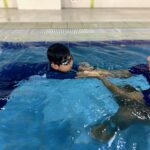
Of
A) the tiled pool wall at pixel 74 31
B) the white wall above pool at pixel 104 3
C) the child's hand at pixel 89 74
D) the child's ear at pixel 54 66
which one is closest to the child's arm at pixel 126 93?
the child's hand at pixel 89 74

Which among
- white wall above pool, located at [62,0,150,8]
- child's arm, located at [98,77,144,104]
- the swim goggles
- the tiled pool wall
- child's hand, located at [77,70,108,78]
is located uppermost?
the swim goggles

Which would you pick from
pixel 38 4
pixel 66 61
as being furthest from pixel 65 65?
pixel 38 4

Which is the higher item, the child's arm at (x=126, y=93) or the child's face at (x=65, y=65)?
the child's face at (x=65, y=65)

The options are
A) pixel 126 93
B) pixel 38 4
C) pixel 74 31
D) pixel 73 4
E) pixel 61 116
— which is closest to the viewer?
pixel 126 93

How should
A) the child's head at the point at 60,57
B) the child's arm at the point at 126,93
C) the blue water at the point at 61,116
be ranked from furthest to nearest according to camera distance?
the child's head at the point at 60,57
the child's arm at the point at 126,93
the blue water at the point at 61,116

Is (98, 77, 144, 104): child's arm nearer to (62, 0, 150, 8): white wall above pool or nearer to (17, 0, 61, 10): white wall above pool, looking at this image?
(17, 0, 61, 10): white wall above pool

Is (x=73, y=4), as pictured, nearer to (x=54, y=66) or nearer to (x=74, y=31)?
(x=74, y=31)

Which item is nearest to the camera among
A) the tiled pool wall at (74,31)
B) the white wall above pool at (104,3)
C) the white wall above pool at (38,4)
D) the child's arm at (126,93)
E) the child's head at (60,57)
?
the child's arm at (126,93)

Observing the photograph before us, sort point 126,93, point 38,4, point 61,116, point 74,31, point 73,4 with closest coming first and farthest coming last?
point 126,93, point 61,116, point 74,31, point 38,4, point 73,4

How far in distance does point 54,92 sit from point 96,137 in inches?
40.8

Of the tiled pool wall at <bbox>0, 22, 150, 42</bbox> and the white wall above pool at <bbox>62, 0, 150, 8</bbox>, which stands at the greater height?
the tiled pool wall at <bbox>0, 22, 150, 42</bbox>

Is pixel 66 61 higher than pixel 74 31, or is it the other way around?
pixel 66 61

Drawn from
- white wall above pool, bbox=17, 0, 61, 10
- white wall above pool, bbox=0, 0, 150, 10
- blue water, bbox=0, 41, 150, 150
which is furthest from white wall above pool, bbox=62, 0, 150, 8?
blue water, bbox=0, 41, 150, 150

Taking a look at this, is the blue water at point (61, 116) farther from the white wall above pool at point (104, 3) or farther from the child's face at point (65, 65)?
the white wall above pool at point (104, 3)
